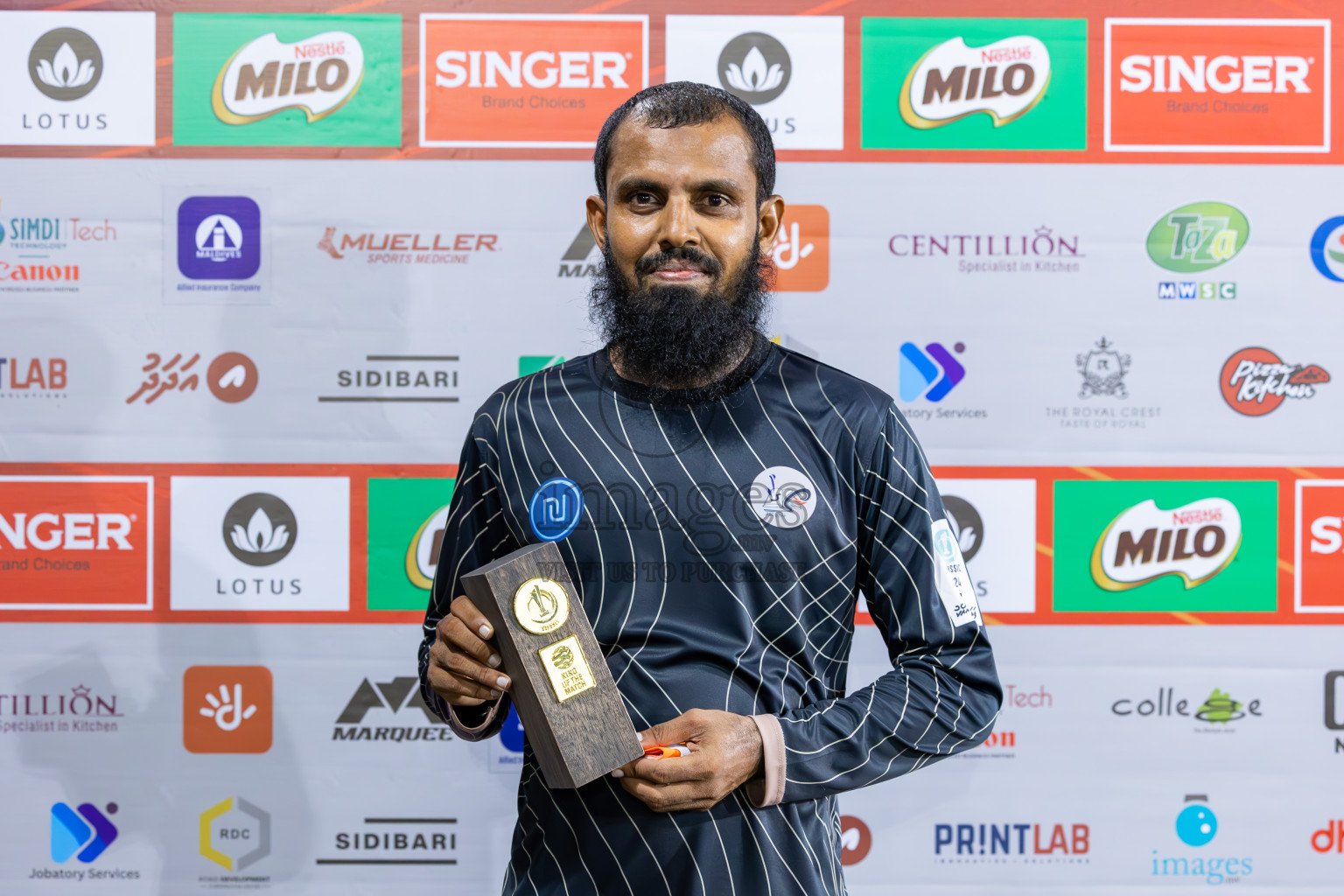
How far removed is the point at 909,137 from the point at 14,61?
6.55 feet

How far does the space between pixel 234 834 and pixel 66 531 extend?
0.78 meters

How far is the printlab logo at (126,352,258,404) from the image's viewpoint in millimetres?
1980

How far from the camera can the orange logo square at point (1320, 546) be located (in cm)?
198

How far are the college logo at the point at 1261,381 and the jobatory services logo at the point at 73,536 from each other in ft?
7.96

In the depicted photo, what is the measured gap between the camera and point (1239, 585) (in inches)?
78.2

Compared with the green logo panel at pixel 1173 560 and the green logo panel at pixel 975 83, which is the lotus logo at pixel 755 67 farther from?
the green logo panel at pixel 1173 560

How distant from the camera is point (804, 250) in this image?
6.54ft

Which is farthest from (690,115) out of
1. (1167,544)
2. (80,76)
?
(80,76)

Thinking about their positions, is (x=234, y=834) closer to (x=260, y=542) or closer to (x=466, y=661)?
(x=260, y=542)

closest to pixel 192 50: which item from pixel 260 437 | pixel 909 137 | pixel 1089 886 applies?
pixel 260 437

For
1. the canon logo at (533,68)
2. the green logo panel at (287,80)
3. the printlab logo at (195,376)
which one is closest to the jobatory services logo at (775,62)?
the canon logo at (533,68)

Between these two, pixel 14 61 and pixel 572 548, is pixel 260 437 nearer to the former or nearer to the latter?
pixel 14 61

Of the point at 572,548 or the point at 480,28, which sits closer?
the point at 572,548

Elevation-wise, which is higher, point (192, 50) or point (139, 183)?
point (192, 50)
